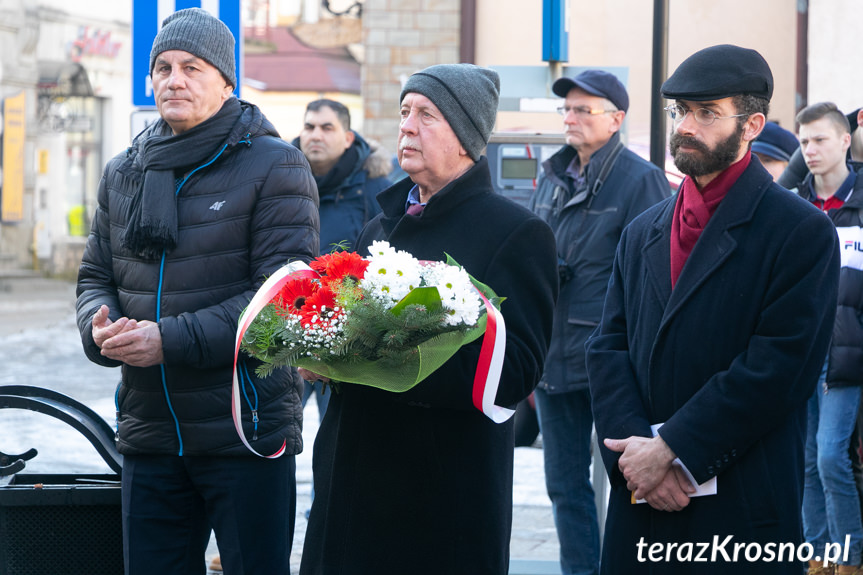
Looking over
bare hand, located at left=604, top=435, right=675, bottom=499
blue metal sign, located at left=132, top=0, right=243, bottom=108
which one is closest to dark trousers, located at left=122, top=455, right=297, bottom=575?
bare hand, located at left=604, top=435, right=675, bottom=499

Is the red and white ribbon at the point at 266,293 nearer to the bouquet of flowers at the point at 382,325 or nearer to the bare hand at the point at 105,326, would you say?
the bouquet of flowers at the point at 382,325

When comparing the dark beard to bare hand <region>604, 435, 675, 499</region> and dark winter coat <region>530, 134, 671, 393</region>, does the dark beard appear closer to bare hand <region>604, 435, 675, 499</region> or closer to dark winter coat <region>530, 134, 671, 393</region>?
bare hand <region>604, 435, 675, 499</region>

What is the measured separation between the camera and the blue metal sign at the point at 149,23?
577 cm

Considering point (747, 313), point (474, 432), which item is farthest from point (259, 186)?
point (747, 313)

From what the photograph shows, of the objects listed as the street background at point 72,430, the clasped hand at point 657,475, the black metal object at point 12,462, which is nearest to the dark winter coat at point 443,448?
the street background at point 72,430

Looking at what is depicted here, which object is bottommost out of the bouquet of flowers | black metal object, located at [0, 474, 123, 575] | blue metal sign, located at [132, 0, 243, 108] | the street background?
the street background

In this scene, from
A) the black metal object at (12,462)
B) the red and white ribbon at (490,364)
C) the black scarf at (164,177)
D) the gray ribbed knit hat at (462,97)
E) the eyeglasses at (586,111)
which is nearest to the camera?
the red and white ribbon at (490,364)

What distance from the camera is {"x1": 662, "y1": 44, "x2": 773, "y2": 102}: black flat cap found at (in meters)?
3.17

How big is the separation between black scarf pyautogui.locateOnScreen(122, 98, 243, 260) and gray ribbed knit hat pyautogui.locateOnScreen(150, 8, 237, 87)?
180 millimetres

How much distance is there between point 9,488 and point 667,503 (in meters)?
2.18

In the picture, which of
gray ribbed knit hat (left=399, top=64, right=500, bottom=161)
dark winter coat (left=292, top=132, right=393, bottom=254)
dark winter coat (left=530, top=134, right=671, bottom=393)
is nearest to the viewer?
gray ribbed knit hat (left=399, top=64, right=500, bottom=161)

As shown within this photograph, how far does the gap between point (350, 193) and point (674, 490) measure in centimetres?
400

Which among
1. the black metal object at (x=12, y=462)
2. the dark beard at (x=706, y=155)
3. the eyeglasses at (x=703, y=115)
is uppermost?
the eyeglasses at (x=703, y=115)

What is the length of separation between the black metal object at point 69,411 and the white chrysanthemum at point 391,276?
1.61m
